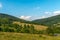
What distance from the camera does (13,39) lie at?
115ft

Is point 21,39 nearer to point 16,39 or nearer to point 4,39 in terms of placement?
point 16,39

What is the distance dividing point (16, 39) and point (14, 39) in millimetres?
455

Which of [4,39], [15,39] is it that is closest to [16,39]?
[15,39]

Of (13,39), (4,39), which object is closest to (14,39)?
(13,39)

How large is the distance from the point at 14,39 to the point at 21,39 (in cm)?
178

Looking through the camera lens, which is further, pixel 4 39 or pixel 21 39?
pixel 21 39

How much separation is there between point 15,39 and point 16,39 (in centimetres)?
23

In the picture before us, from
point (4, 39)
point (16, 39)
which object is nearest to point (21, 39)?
point (16, 39)

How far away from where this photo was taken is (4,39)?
111 feet

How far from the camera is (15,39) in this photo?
35.1 m

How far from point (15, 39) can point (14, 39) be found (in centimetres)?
27

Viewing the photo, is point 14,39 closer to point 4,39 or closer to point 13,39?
point 13,39

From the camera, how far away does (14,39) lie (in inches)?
1387

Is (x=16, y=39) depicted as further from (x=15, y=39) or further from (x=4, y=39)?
(x=4, y=39)
